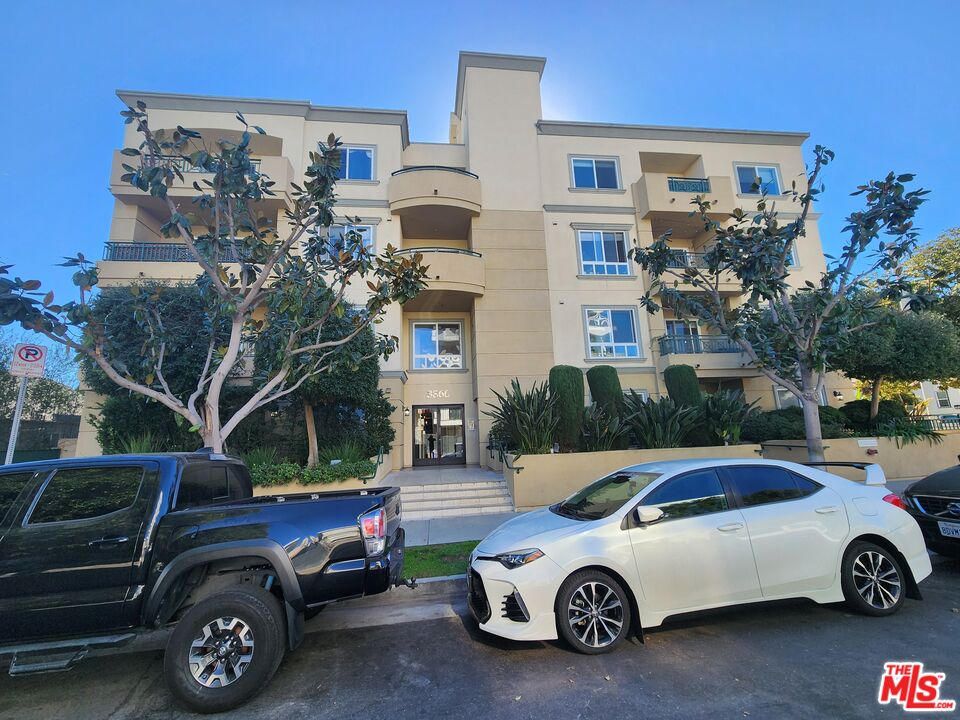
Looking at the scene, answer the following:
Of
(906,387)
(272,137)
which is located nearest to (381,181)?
(272,137)

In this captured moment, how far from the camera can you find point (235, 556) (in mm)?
3271

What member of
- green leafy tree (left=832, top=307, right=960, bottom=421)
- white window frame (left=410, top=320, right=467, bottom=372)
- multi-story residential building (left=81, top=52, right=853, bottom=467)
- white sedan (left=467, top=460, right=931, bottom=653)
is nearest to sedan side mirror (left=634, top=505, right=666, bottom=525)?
white sedan (left=467, top=460, right=931, bottom=653)

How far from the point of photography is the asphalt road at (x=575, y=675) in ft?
9.47

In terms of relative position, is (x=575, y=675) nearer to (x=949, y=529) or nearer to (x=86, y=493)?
(x=86, y=493)

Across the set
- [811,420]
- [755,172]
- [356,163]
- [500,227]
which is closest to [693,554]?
[811,420]

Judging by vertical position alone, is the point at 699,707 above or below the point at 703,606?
below

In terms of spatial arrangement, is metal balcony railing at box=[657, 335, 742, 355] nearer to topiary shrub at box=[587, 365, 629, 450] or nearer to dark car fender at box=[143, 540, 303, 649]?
topiary shrub at box=[587, 365, 629, 450]

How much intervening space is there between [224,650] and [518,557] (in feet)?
7.64

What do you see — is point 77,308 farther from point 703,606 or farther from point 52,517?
point 703,606

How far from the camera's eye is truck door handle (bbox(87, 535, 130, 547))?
320cm

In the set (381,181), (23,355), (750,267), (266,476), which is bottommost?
(266,476)

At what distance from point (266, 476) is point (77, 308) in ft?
16.6

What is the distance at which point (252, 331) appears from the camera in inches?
354

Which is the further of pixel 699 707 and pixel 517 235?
pixel 517 235
